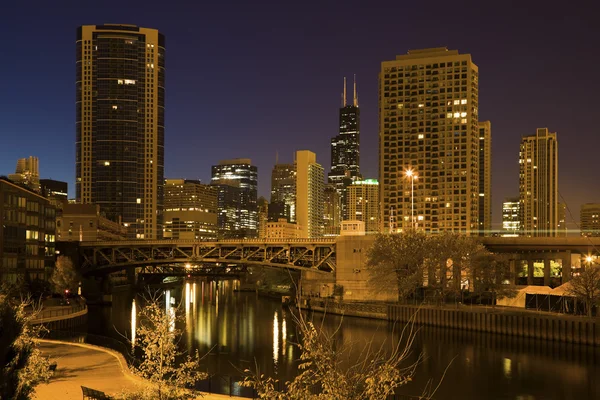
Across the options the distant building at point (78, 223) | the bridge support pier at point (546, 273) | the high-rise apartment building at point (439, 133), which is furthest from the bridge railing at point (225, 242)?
the high-rise apartment building at point (439, 133)

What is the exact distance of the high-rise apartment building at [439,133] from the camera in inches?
7574

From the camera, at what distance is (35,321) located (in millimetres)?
74938

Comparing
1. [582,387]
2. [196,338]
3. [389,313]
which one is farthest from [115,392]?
[389,313]

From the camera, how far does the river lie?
165ft

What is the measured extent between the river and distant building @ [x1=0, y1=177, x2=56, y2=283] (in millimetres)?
14659

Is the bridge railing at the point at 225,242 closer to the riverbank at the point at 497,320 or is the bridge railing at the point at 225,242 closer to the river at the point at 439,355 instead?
the river at the point at 439,355

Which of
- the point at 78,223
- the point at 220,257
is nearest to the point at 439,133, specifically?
the point at 220,257

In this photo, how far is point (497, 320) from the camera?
254ft

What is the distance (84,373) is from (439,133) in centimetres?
16578

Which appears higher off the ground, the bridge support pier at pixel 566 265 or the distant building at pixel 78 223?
the distant building at pixel 78 223

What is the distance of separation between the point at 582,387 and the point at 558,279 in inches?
3698

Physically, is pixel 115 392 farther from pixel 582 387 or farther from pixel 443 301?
pixel 443 301

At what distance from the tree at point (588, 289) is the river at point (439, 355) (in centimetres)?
856

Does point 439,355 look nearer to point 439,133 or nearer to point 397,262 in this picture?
point 397,262
